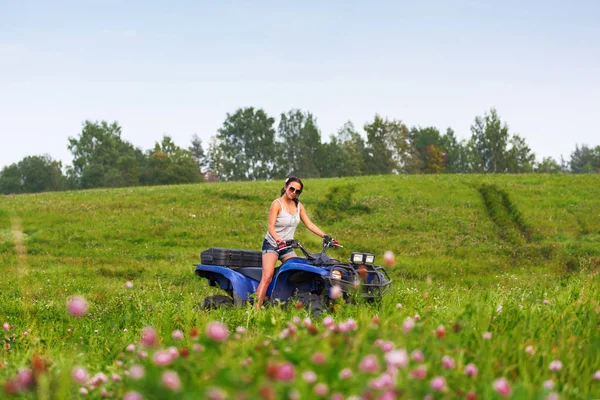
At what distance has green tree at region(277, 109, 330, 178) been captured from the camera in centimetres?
10631

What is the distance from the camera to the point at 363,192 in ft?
115

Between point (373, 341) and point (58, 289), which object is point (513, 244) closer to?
point (58, 289)

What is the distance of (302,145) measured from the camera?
357ft

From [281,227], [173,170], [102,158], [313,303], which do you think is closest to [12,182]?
[102,158]

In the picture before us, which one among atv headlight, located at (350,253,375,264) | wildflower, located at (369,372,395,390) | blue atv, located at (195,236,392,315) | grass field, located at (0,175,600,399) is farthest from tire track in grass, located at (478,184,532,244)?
wildflower, located at (369,372,395,390)

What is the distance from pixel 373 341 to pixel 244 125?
113018mm

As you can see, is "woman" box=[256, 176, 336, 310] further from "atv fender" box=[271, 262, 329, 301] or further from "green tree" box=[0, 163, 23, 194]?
"green tree" box=[0, 163, 23, 194]

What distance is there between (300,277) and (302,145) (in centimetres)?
9996

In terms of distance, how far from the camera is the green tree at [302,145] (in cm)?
10631

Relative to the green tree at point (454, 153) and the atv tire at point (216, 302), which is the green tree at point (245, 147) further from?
the atv tire at point (216, 302)

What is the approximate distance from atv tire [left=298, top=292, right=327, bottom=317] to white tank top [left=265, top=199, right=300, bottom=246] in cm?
102

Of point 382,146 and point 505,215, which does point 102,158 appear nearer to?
point 382,146

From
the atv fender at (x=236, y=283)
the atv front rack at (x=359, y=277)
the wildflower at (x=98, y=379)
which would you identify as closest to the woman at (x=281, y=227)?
the atv fender at (x=236, y=283)

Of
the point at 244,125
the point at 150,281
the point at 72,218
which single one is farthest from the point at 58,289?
the point at 244,125
